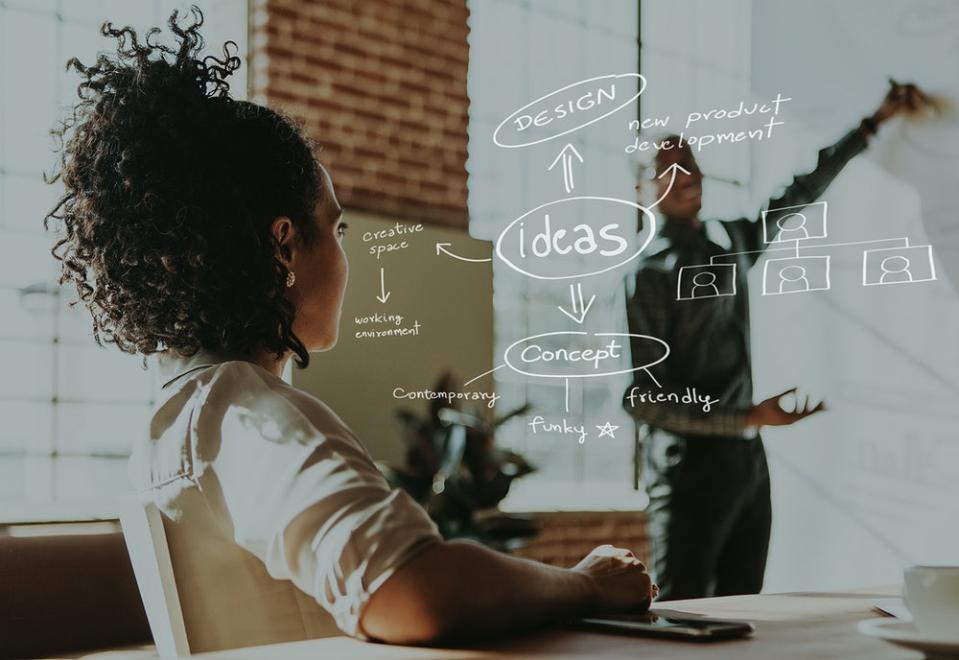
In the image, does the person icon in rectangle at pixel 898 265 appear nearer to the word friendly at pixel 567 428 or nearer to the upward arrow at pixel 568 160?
the word friendly at pixel 567 428

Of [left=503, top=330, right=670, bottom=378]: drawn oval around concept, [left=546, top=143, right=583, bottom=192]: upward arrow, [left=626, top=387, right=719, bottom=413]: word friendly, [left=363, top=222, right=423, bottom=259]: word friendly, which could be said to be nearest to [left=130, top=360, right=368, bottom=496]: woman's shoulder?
[left=626, top=387, right=719, bottom=413]: word friendly

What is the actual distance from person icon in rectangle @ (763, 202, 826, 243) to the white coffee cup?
7.67 feet

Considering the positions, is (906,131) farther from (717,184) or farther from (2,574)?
(2,574)

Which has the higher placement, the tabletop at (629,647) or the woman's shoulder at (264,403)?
the woman's shoulder at (264,403)

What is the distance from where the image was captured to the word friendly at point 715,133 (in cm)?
324

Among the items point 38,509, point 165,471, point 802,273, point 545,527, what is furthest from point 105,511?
point 165,471

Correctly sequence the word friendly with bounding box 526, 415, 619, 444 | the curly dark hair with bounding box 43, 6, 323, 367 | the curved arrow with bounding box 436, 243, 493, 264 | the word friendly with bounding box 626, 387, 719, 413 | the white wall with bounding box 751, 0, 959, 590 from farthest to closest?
the curved arrow with bounding box 436, 243, 493, 264
the word friendly with bounding box 526, 415, 619, 444
the word friendly with bounding box 626, 387, 719, 413
the white wall with bounding box 751, 0, 959, 590
the curly dark hair with bounding box 43, 6, 323, 367

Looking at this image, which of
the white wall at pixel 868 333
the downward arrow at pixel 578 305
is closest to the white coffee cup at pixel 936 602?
the white wall at pixel 868 333

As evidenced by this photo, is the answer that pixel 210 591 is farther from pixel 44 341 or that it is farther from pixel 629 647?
pixel 44 341

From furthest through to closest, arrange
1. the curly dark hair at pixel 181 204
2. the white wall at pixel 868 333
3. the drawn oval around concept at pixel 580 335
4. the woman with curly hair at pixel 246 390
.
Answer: the drawn oval around concept at pixel 580 335 < the white wall at pixel 868 333 < the curly dark hair at pixel 181 204 < the woman with curly hair at pixel 246 390

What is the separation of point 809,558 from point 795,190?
109 centimetres

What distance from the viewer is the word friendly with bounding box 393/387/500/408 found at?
13.4ft

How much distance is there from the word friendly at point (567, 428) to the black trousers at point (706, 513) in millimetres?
176

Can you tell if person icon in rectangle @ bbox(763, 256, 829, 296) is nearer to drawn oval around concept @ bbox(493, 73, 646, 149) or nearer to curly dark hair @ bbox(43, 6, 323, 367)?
drawn oval around concept @ bbox(493, 73, 646, 149)
